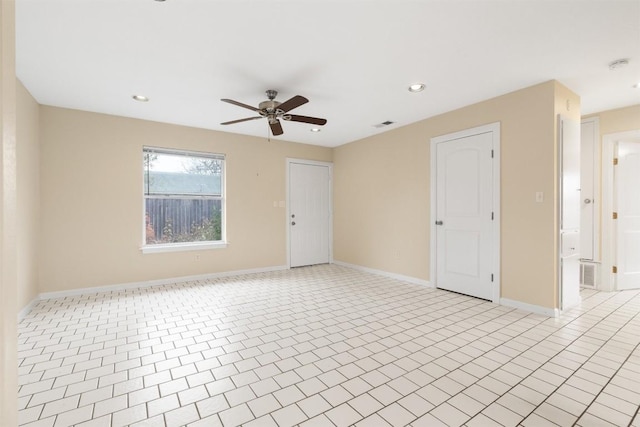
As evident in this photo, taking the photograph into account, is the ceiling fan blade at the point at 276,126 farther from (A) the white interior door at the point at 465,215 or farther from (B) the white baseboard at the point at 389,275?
(B) the white baseboard at the point at 389,275

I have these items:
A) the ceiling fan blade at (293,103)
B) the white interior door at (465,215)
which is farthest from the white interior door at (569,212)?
the ceiling fan blade at (293,103)

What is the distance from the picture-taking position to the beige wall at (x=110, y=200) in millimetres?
3957

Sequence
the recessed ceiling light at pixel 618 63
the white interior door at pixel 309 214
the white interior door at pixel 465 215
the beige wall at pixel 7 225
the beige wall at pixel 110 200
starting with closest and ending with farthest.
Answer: the beige wall at pixel 7 225 → the recessed ceiling light at pixel 618 63 → the white interior door at pixel 465 215 → the beige wall at pixel 110 200 → the white interior door at pixel 309 214

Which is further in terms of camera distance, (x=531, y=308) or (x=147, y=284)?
(x=147, y=284)

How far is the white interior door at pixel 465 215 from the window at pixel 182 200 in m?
3.71

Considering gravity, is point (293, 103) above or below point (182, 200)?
above

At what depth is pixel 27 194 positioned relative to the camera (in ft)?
11.3

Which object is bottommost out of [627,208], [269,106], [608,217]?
[608,217]

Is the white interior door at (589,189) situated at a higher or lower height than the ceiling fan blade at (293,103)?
lower

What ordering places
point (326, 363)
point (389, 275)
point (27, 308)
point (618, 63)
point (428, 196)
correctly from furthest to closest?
1. point (389, 275)
2. point (428, 196)
3. point (27, 308)
4. point (618, 63)
5. point (326, 363)

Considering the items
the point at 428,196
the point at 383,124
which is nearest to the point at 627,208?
the point at 428,196

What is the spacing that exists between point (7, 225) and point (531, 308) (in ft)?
14.3

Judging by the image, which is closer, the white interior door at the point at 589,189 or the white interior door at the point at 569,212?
the white interior door at the point at 569,212

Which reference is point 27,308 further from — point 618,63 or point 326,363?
point 618,63
